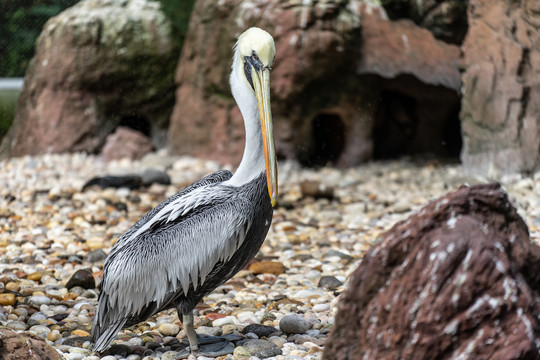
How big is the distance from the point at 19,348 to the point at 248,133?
4.23 feet

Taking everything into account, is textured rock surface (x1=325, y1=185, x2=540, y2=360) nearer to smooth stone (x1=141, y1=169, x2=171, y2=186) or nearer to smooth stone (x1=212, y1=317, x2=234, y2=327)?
smooth stone (x1=212, y1=317, x2=234, y2=327)

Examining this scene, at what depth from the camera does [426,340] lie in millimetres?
1793

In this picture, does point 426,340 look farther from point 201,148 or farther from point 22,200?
point 201,148

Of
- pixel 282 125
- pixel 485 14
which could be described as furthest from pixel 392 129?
pixel 485 14

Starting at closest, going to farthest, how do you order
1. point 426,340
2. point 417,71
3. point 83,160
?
point 426,340
point 417,71
point 83,160

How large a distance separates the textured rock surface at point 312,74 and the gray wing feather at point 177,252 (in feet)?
14.3

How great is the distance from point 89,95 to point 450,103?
421 centimetres

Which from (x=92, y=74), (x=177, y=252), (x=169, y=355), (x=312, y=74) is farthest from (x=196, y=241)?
(x=92, y=74)

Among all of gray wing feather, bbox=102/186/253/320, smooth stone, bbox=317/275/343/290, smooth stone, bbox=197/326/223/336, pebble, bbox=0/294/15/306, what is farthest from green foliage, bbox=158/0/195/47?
gray wing feather, bbox=102/186/253/320

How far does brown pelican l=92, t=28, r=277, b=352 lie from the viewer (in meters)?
2.73

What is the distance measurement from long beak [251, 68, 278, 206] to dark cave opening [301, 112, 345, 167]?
174 inches

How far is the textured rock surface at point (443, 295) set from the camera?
1.79m

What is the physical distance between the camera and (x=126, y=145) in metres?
7.63

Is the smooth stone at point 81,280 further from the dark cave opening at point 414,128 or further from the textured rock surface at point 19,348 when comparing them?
the dark cave opening at point 414,128
